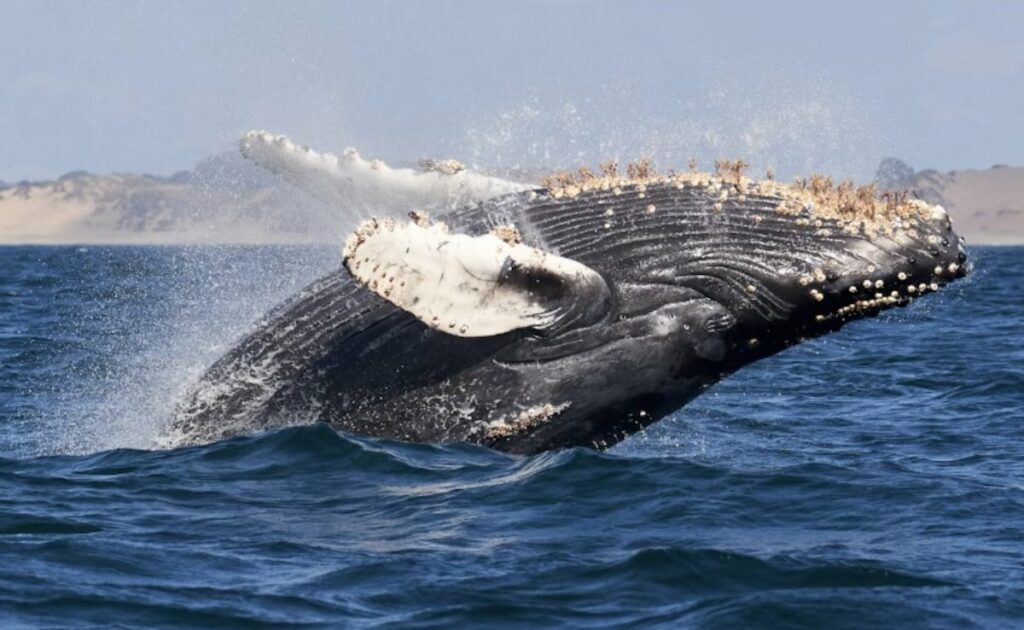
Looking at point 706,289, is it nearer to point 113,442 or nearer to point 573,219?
point 573,219

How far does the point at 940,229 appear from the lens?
35.8 feet

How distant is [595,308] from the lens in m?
10.9

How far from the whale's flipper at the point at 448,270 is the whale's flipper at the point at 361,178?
1.96 metres

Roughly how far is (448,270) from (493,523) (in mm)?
1572

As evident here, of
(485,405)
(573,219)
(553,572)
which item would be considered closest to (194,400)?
(485,405)

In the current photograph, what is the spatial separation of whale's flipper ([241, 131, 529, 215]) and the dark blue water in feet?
1.92

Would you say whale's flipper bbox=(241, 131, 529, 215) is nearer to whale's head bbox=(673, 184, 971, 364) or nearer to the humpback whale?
the humpback whale

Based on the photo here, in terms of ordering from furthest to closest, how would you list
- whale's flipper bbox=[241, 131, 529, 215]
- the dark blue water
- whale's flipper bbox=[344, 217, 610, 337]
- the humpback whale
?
whale's flipper bbox=[241, 131, 529, 215]
the humpback whale
whale's flipper bbox=[344, 217, 610, 337]
the dark blue water

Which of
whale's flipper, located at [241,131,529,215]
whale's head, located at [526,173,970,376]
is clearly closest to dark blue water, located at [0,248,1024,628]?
whale's flipper, located at [241,131,529,215]

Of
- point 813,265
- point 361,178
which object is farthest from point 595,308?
point 361,178

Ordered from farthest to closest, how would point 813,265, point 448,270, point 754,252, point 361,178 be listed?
point 361,178
point 754,252
point 813,265
point 448,270

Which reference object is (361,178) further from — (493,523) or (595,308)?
(493,523)

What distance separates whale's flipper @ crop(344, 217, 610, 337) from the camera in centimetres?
1011

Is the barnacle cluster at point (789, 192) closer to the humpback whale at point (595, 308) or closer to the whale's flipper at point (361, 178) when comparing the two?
the humpback whale at point (595, 308)
